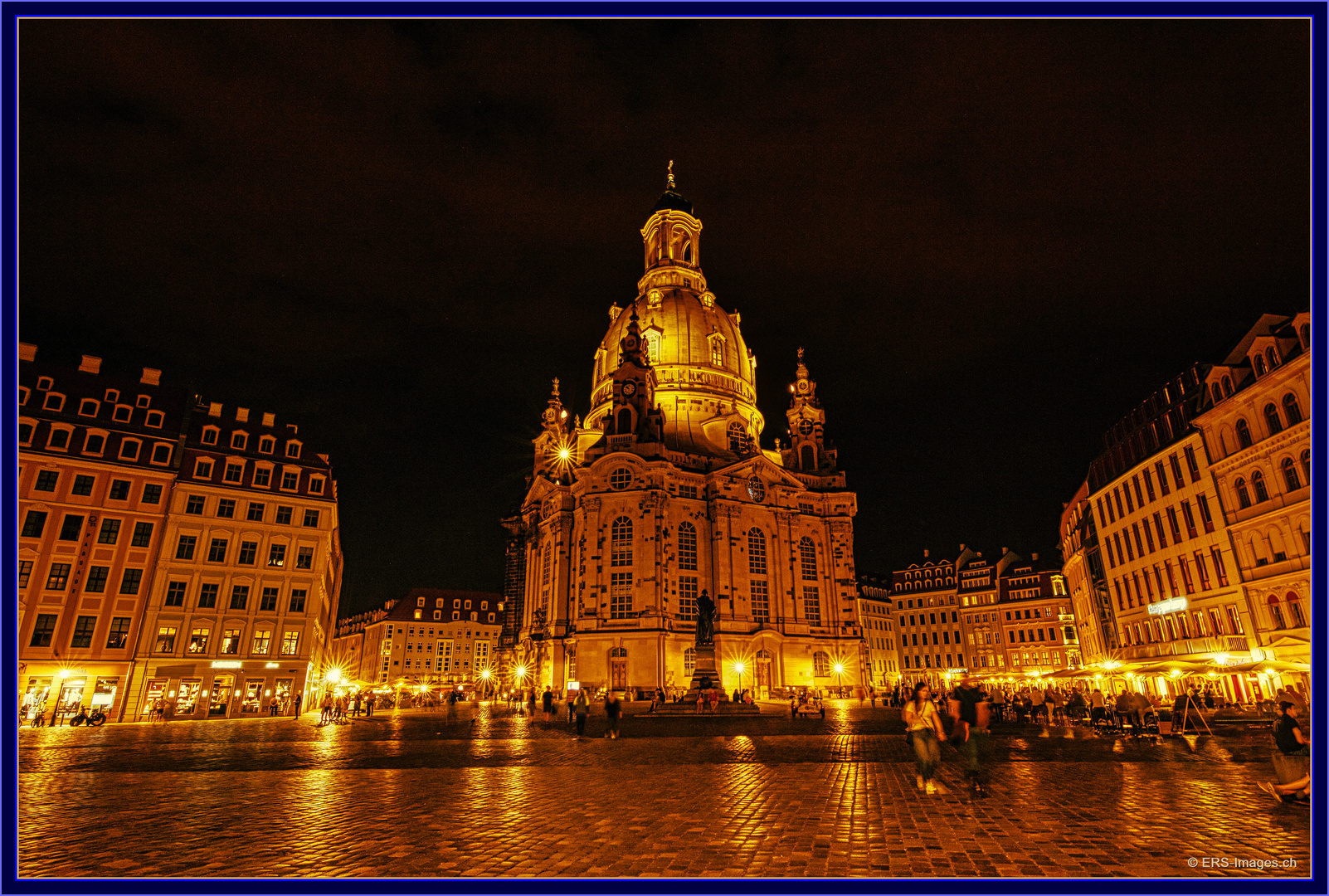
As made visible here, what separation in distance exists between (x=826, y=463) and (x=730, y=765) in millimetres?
64696

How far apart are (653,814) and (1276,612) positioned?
38.7 m

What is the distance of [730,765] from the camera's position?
1525 centimetres

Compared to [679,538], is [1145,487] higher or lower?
lower

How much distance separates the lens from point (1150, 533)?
1743 inches

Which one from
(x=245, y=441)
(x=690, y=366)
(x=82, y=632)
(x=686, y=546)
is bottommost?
(x=82, y=632)

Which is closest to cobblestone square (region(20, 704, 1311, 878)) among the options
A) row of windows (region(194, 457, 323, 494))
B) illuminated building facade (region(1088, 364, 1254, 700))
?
illuminated building facade (region(1088, 364, 1254, 700))

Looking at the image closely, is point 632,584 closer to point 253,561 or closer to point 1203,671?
point 253,561

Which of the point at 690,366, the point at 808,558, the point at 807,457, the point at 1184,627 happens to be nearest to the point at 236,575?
the point at 808,558

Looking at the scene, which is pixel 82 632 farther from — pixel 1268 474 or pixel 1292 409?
pixel 1292 409

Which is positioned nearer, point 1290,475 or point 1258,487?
point 1290,475

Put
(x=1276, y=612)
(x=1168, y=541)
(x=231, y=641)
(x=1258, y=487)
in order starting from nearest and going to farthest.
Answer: (x=1276, y=612) → (x=1258, y=487) → (x=1168, y=541) → (x=231, y=641)

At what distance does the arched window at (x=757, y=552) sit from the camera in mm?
68125

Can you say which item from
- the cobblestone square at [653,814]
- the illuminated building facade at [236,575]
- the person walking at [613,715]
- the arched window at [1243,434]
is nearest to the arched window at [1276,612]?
the arched window at [1243,434]

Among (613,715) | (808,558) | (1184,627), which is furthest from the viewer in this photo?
(808,558)
